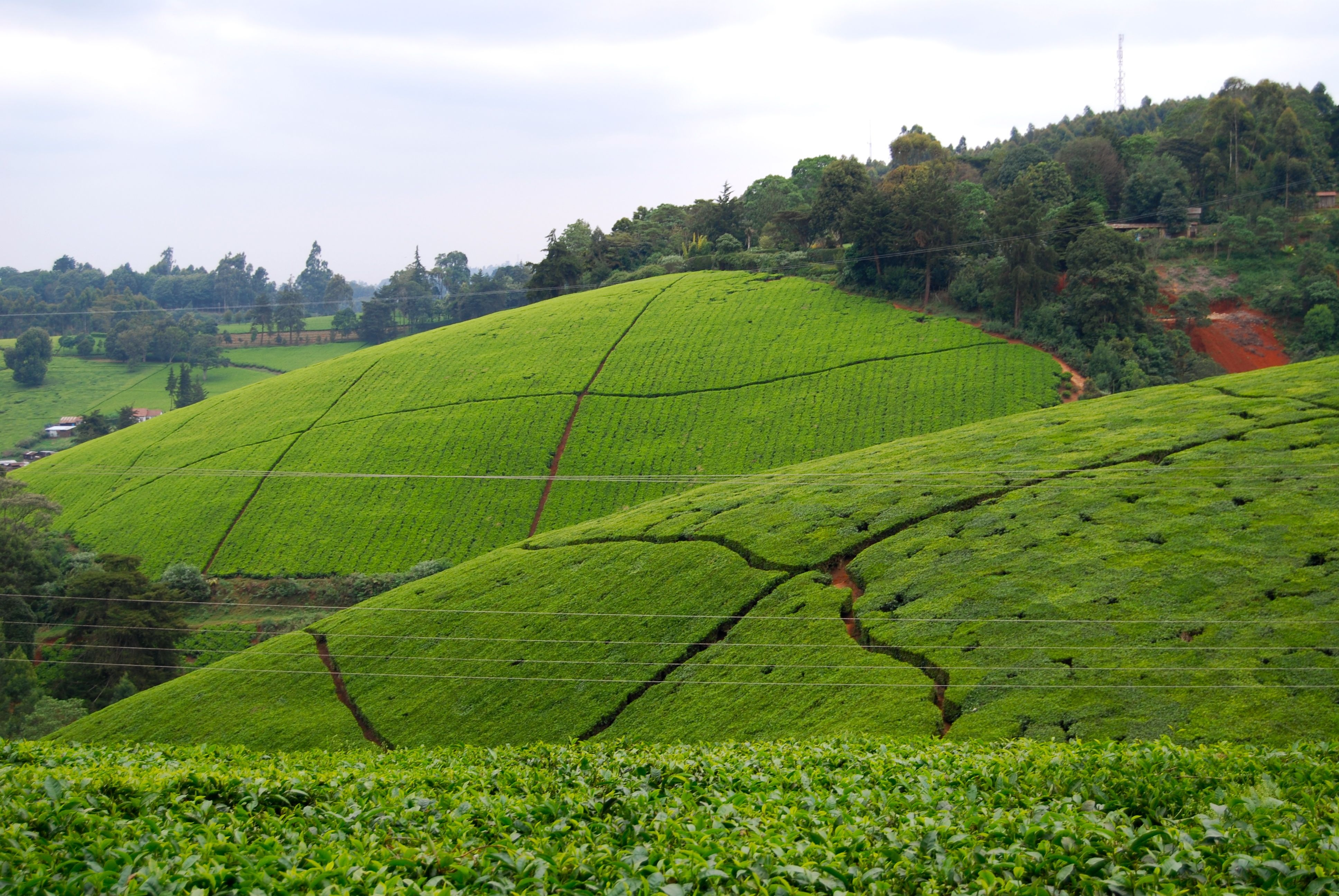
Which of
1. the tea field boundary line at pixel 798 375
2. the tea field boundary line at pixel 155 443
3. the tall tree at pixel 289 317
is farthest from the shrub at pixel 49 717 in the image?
the tall tree at pixel 289 317

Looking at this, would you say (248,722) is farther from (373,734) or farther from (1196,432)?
(1196,432)

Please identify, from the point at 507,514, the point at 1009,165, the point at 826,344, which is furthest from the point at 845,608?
the point at 1009,165

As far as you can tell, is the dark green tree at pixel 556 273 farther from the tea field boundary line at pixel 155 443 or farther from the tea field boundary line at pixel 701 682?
the tea field boundary line at pixel 701 682

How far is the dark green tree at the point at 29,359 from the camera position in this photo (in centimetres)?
12438

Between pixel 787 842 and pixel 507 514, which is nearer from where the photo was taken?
pixel 787 842

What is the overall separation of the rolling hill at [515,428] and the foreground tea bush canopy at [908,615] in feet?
56.1

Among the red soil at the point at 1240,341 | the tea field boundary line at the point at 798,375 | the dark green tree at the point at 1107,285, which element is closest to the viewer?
the dark green tree at the point at 1107,285

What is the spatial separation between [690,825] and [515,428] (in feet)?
197

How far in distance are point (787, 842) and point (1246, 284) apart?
86.7 metres

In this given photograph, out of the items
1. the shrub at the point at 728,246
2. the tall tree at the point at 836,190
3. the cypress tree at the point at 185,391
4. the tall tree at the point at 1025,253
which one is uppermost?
the tall tree at the point at 836,190

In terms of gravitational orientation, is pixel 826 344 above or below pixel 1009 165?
below

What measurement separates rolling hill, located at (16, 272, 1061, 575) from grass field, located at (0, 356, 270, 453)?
41832mm

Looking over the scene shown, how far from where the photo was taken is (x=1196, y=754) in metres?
13.3

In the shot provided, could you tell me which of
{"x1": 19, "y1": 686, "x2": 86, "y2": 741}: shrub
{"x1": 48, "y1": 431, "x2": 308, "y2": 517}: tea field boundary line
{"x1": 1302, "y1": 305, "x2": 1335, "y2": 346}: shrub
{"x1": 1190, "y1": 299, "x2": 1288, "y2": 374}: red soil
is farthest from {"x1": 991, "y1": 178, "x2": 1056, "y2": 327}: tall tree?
{"x1": 19, "y1": 686, "x2": 86, "y2": 741}: shrub
